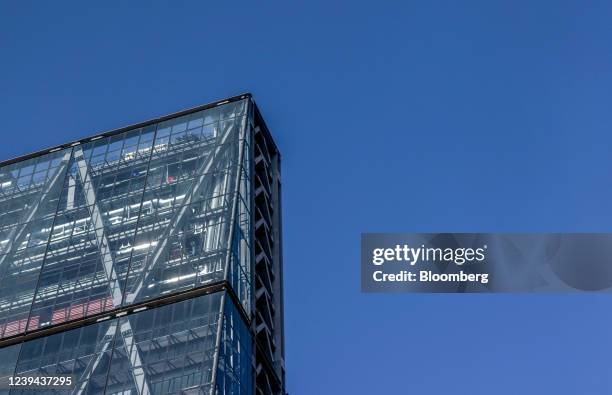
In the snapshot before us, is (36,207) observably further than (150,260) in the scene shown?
Yes

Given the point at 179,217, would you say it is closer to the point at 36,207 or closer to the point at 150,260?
the point at 150,260

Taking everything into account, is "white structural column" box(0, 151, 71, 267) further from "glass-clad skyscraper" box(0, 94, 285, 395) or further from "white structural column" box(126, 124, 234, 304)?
"white structural column" box(126, 124, 234, 304)

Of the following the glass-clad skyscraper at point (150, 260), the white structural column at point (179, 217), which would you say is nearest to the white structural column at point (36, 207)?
the glass-clad skyscraper at point (150, 260)

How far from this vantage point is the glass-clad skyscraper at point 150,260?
2591 inches

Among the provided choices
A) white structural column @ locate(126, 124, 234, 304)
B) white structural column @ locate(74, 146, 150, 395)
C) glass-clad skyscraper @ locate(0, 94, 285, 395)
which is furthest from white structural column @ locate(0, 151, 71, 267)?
white structural column @ locate(126, 124, 234, 304)

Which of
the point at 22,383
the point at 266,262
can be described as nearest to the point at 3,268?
the point at 22,383

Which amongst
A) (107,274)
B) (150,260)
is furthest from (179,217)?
(107,274)

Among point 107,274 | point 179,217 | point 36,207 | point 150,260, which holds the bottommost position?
point 107,274

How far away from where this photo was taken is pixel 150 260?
7250cm

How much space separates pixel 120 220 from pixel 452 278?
56.7 metres

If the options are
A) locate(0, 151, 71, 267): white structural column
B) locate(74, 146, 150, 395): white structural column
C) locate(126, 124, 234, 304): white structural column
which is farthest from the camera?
locate(0, 151, 71, 267): white structural column

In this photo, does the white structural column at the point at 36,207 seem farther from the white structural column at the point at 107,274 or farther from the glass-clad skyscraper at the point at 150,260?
the white structural column at the point at 107,274

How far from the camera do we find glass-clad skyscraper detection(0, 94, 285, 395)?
216 feet

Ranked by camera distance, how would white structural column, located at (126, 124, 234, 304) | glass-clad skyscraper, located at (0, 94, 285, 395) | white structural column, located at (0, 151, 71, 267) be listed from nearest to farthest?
1. glass-clad skyscraper, located at (0, 94, 285, 395)
2. white structural column, located at (126, 124, 234, 304)
3. white structural column, located at (0, 151, 71, 267)
